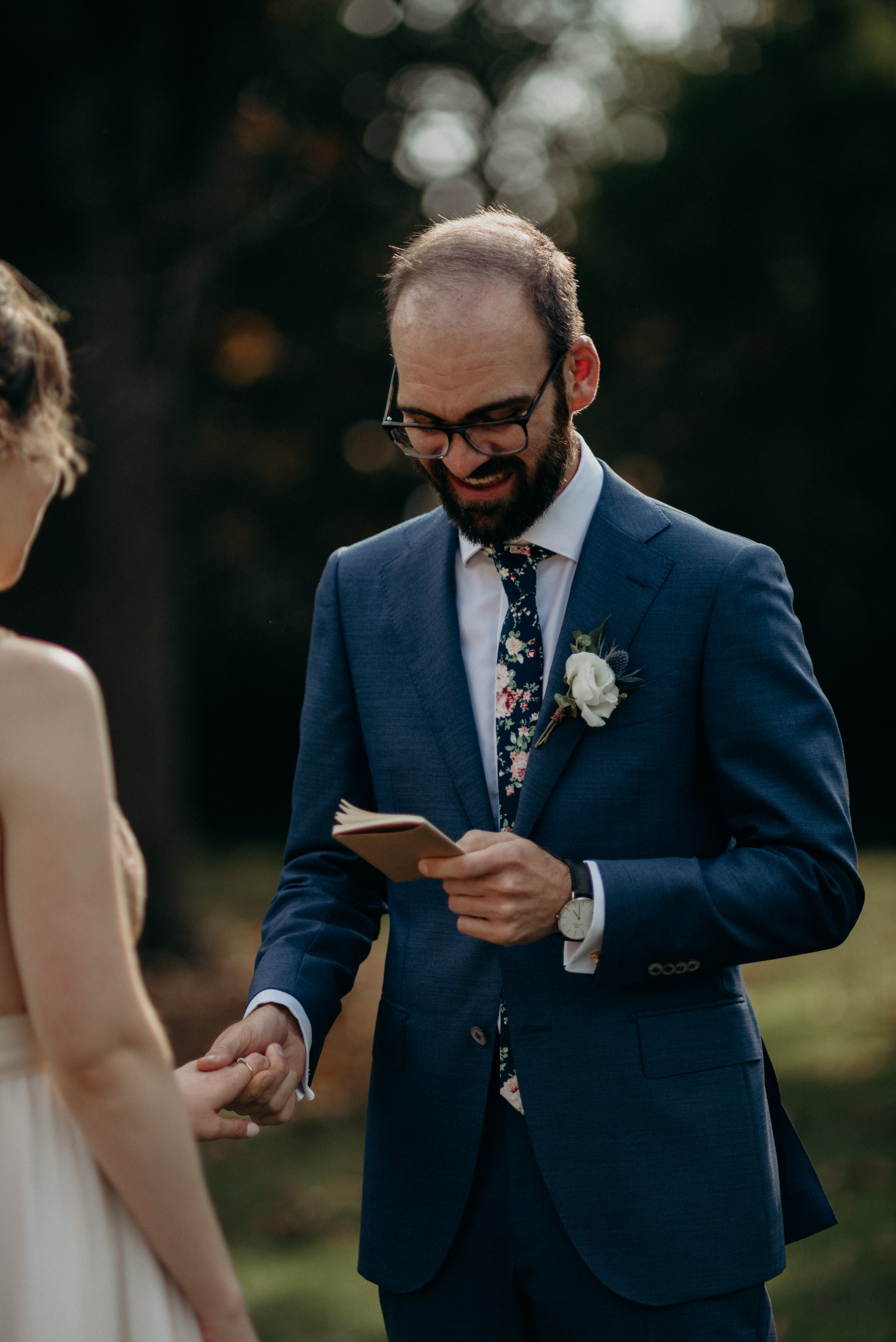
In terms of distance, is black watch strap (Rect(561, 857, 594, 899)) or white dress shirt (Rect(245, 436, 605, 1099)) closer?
black watch strap (Rect(561, 857, 594, 899))

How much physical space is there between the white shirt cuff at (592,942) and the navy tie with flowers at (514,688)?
0.63 feet

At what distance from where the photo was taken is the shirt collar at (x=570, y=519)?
8.89 ft

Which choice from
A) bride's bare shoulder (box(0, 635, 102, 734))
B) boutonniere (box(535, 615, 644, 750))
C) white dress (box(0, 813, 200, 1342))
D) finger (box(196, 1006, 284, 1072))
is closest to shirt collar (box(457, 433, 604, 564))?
boutonniere (box(535, 615, 644, 750))

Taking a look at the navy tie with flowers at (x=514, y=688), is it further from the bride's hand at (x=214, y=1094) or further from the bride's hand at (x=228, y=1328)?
the bride's hand at (x=228, y=1328)

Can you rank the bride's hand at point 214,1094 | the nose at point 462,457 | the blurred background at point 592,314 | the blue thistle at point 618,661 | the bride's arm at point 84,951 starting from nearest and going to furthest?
1. the bride's arm at point 84,951
2. the bride's hand at point 214,1094
3. the blue thistle at point 618,661
4. the nose at point 462,457
5. the blurred background at point 592,314

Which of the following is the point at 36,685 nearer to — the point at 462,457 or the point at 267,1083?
the point at 267,1083

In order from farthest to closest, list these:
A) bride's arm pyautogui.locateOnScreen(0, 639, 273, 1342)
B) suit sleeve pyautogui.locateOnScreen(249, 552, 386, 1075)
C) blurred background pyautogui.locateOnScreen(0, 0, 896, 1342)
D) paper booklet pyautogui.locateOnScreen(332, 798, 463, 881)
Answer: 1. blurred background pyautogui.locateOnScreen(0, 0, 896, 1342)
2. suit sleeve pyautogui.locateOnScreen(249, 552, 386, 1075)
3. paper booklet pyautogui.locateOnScreen(332, 798, 463, 881)
4. bride's arm pyautogui.locateOnScreen(0, 639, 273, 1342)

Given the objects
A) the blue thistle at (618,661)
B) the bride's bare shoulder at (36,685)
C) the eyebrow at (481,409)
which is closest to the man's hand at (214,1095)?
the bride's bare shoulder at (36,685)

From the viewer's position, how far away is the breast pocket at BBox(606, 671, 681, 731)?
2.53 meters

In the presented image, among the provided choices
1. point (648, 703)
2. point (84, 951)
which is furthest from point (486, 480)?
point (84, 951)

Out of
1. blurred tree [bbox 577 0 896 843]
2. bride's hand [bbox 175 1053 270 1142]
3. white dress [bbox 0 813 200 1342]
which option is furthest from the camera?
blurred tree [bbox 577 0 896 843]

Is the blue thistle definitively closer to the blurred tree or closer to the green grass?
the green grass

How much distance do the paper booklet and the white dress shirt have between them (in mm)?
347

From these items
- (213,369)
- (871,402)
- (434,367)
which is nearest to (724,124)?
(871,402)
